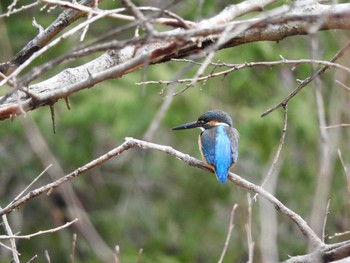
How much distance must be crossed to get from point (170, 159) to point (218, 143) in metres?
4.39

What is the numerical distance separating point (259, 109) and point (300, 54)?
709 millimetres

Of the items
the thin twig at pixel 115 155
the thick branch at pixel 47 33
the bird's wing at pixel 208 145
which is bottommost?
the thin twig at pixel 115 155

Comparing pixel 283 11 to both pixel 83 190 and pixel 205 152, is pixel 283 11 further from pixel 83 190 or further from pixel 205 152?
pixel 83 190

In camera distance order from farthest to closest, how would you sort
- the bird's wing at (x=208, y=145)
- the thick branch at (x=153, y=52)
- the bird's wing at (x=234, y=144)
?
the bird's wing at (x=234, y=144)
the bird's wing at (x=208, y=145)
the thick branch at (x=153, y=52)

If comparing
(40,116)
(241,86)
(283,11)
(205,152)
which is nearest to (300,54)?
(241,86)

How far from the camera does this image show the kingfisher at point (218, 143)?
15.8 feet

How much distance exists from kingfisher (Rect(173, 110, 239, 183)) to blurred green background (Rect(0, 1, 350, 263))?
207cm

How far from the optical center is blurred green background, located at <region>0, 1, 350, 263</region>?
26.4ft

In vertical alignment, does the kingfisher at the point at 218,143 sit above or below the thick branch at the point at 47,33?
below

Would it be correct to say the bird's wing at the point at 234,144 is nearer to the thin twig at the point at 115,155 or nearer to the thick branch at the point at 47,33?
the thin twig at the point at 115,155

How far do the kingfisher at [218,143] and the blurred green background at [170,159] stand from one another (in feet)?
6.78

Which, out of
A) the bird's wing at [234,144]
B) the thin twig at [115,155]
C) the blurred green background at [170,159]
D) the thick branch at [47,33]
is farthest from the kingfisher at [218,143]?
the blurred green background at [170,159]

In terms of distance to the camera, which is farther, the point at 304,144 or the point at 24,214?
the point at 24,214

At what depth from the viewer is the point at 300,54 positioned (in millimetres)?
8180
